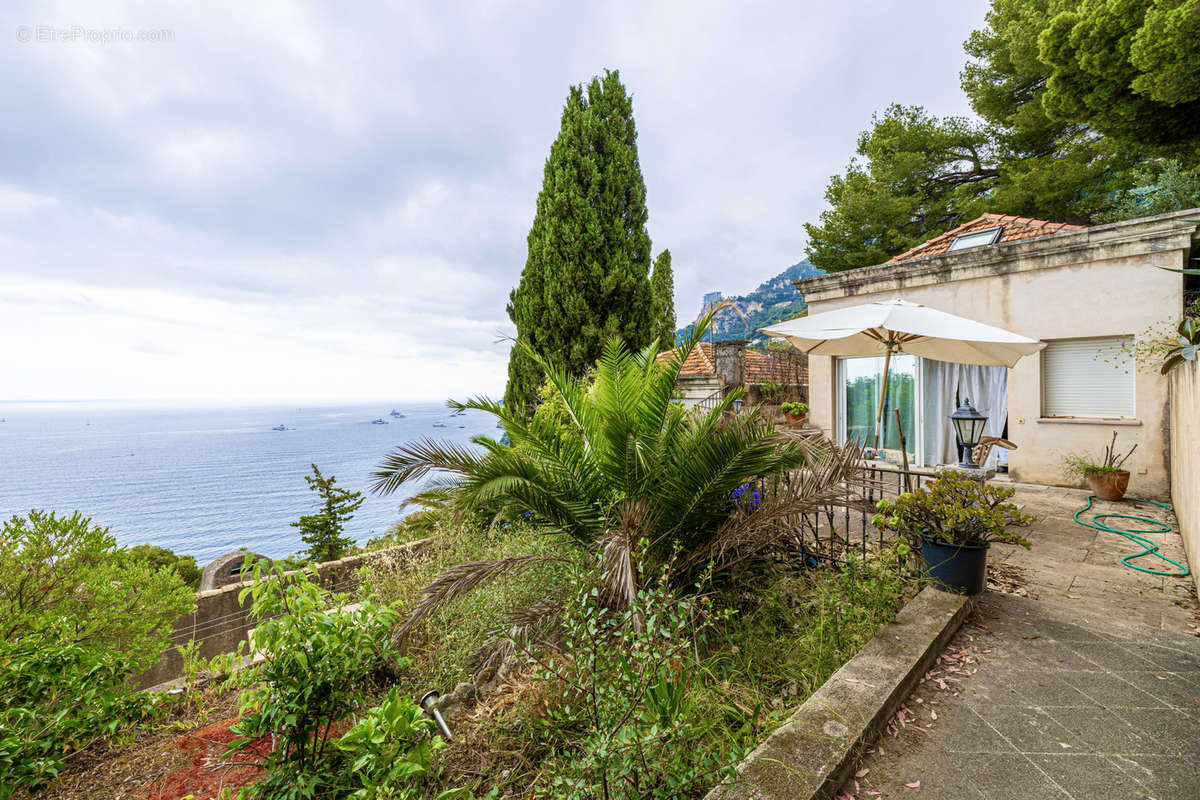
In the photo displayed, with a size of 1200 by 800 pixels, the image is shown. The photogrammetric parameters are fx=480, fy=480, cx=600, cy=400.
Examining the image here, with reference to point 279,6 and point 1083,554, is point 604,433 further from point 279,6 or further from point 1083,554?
point 279,6

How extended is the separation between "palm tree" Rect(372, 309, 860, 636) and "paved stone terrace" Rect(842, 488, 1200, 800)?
3.66ft

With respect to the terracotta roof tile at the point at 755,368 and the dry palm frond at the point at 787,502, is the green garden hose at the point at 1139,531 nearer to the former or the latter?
the dry palm frond at the point at 787,502

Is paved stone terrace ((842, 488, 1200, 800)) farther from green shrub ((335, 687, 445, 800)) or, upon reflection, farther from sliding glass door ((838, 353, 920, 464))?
sliding glass door ((838, 353, 920, 464))

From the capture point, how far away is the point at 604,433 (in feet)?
11.5

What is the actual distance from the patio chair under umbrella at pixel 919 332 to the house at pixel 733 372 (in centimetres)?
400

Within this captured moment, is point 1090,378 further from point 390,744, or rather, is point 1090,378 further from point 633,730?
point 390,744

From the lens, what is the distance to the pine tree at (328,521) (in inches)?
383

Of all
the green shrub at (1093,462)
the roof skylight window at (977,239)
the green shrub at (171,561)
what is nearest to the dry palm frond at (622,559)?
the green shrub at (1093,462)

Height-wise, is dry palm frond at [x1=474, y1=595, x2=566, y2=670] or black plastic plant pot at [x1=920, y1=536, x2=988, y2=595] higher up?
black plastic plant pot at [x1=920, y1=536, x2=988, y2=595]

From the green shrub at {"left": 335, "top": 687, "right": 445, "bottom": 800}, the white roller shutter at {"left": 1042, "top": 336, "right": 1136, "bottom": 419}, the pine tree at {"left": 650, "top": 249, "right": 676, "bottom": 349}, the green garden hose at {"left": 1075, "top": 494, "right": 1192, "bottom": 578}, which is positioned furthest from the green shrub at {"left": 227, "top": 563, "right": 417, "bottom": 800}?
the pine tree at {"left": 650, "top": 249, "right": 676, "bottom": 349}

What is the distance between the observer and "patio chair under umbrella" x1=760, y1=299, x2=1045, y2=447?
15.0 feet

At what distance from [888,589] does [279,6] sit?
9019mm

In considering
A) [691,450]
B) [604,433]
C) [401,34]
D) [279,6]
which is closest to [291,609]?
[604,433]

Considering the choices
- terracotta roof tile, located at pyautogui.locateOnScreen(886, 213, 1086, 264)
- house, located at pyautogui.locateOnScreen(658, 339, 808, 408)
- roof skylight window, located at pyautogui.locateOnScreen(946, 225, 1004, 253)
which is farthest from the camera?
house, located at pyautogui.locateOnScreen(658, 339, 808, 408)
